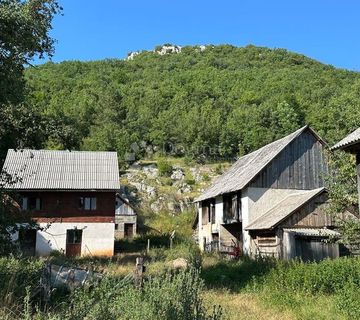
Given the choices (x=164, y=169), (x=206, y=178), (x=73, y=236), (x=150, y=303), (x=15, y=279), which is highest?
(x=164, y=169)

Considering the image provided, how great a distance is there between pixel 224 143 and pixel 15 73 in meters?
66.3

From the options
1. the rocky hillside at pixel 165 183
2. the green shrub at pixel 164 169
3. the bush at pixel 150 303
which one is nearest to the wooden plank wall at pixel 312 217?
the bush at pixel 150 303

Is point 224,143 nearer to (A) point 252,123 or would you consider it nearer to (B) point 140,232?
(A) point 252,123

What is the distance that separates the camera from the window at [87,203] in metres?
34.7

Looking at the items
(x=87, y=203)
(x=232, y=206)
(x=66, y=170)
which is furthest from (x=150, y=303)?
(x=66, y=170)

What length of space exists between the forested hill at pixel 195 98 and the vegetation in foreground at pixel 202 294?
5180 cm

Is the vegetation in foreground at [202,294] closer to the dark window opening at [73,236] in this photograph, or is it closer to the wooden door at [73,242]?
the wooden door at [73,242]

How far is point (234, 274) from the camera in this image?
1861cm

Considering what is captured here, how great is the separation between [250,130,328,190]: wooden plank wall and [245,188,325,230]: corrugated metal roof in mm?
1443

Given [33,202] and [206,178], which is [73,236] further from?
[206,178]

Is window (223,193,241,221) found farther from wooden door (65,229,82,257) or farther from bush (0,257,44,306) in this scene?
bush (0,257,44,306)

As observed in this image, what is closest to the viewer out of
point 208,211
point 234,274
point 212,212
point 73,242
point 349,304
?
point 349,304

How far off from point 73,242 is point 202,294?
2276cm

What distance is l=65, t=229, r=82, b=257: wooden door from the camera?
33281 mm
